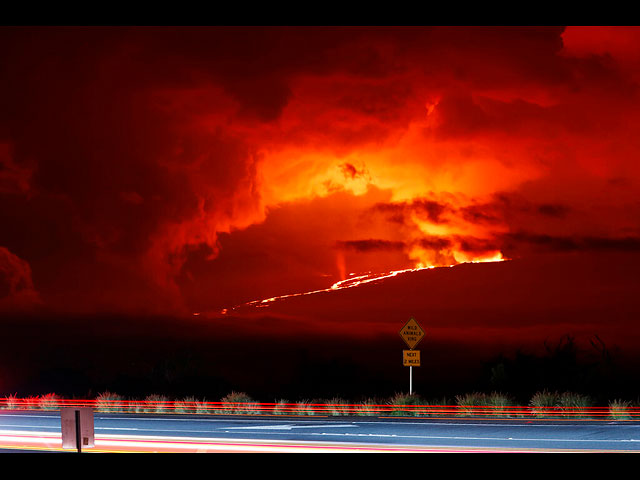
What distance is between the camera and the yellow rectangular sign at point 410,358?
38125 mm

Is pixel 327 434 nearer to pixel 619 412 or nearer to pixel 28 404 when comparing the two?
pixel 619 412

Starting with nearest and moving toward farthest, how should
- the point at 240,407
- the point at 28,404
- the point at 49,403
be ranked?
the point at 240,407, the point at 49,403, the point at 28,404

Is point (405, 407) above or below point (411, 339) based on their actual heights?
below

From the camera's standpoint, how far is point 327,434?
2612 cm

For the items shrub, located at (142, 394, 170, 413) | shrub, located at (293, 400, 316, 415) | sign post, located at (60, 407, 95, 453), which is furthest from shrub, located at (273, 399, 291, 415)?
sign post, located at (60, 407, 95, 453)

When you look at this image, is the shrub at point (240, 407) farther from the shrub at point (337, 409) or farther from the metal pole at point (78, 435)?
the metal pole at point (78, 435)

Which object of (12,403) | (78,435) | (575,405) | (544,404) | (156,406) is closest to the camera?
(78,435)

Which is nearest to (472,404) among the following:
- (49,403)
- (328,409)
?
(328,409)

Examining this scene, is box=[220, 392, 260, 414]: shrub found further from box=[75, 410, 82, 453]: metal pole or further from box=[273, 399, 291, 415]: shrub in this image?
box=[75, 410, 82, 453]: metal pole

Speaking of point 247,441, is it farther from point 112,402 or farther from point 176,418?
point 112,402

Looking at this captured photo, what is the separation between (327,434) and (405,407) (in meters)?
8.99

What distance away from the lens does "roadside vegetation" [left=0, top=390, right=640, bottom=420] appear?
32.7 metres

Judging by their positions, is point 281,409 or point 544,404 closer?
point 544,404
